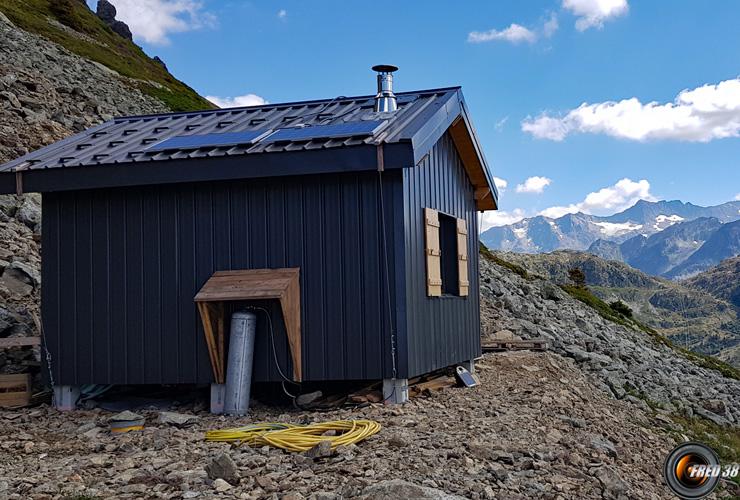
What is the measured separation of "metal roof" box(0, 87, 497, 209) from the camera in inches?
363

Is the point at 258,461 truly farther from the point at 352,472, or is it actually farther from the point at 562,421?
the point at 562,421

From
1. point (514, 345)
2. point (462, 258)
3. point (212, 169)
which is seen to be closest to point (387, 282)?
point (212, 169)

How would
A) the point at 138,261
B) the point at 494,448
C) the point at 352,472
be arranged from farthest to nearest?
the point at 138,261 → the point at 494,448 → the point at 352,472

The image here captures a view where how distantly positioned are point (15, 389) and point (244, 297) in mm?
3820

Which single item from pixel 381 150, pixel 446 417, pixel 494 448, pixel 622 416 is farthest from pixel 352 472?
pixel 622 416

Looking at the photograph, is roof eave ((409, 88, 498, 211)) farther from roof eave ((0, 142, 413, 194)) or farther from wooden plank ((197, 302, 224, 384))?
wooden plank ((197, 302, 224, 384))

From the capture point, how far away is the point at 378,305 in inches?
374

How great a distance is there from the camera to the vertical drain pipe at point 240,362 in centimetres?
952

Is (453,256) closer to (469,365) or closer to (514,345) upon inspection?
(469,365)

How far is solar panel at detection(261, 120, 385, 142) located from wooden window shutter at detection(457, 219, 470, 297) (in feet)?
9.46

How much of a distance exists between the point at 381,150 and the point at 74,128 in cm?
1976

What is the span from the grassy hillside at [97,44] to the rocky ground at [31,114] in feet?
13.3

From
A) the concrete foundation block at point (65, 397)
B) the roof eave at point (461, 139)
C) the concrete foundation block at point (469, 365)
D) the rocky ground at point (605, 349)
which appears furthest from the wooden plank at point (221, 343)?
the rocky ground at point (605, 349)

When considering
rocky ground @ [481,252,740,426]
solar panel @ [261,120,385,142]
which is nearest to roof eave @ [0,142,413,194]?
solar panel @ [261,120,385,142]
